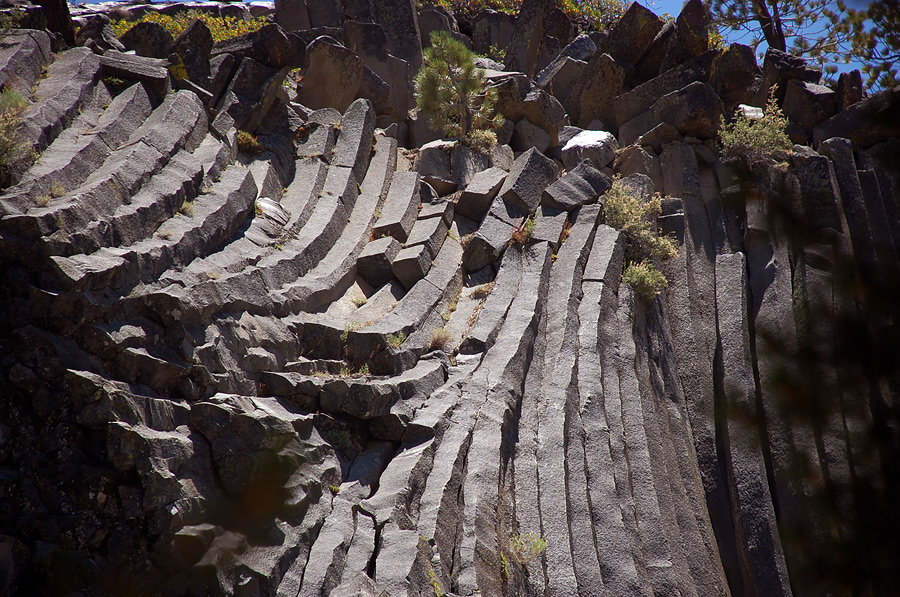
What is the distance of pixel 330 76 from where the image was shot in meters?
12.1

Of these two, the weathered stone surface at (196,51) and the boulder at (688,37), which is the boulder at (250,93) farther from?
the boulder at (688,37)

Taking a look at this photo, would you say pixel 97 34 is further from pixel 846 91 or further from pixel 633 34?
pixel 846 91

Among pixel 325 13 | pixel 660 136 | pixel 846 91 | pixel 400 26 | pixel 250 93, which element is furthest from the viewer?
pixel 325 13

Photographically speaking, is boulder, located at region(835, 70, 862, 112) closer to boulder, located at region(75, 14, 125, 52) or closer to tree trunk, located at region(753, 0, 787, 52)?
tree trunk, located at region(753, 0, 787, 52)

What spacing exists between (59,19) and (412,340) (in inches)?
256

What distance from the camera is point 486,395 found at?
300 inches

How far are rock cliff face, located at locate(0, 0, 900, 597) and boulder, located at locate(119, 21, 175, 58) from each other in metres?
0.07

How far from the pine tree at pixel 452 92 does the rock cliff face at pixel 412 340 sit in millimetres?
562

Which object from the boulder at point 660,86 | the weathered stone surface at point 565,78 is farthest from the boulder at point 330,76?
the boulder at point 660,86

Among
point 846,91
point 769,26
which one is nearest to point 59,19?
point 846,91

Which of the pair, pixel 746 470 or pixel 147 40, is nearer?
pixel 746 470

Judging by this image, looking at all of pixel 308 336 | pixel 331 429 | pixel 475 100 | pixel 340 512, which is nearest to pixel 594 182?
pixel 475 100

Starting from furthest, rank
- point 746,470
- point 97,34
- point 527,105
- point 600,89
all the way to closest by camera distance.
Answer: point 600,89 → point 527,105 → point 97,34 → point 746,470

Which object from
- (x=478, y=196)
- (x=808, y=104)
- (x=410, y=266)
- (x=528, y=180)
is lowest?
(x=410, y=266)
